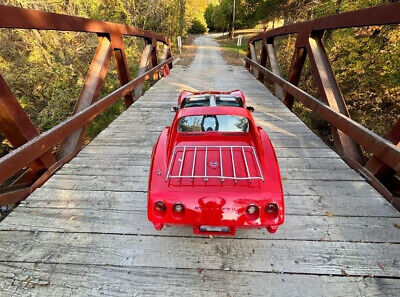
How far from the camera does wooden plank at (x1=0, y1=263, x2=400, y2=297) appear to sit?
191 cm

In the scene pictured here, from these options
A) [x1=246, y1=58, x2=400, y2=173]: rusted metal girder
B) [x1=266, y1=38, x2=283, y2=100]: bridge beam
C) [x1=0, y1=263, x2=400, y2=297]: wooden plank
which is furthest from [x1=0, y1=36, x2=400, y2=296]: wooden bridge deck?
[x1=266, y1=38, x2=283, y2=100]: bridge beam

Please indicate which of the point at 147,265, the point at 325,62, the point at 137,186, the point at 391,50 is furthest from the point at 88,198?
the point at 391,50

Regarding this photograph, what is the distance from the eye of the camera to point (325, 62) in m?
4.48

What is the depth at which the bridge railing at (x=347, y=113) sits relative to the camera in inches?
106

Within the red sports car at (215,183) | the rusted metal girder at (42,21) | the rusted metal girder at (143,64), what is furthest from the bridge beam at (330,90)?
the rusted metal girder at (143,64)

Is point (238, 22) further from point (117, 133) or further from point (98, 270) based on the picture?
point (98, 270)

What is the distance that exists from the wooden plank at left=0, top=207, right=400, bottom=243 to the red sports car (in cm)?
29

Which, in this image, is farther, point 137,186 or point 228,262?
point 137,186

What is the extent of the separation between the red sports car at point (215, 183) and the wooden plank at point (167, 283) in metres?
0.41

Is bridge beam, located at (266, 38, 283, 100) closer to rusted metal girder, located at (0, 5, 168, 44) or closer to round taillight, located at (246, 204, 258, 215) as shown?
rusted metal girder, located at (0, 5, 168, 44)

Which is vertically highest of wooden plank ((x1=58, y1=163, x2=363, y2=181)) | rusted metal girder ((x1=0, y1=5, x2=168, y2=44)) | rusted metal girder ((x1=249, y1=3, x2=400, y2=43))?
rusted metal girder ((x1=249, y1=3, x2=400, y2=43))

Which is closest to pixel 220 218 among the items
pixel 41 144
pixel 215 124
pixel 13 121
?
pixel 215 124

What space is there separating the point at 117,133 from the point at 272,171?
140 inches

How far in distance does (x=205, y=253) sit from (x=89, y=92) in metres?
3.50
